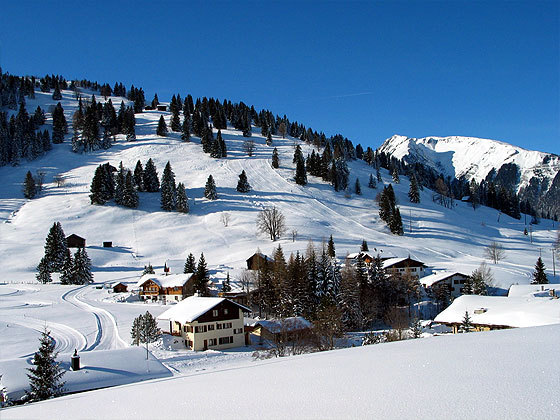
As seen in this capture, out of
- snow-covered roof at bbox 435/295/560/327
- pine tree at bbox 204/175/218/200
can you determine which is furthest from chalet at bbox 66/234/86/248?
snow-covered roof at bbox 435/295/560/327

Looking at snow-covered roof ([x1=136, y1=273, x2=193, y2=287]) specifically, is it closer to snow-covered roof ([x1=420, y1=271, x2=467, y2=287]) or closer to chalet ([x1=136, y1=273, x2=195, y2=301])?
chalet ([x1=136, y1=273, x2=195, y2=301])

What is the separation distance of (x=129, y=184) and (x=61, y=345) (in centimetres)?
6370

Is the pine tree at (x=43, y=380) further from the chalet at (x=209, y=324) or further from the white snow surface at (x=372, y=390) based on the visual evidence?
the chalet at (x=209, y=324)

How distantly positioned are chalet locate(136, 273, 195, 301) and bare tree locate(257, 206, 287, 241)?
88.8ft

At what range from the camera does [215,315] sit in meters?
35.7

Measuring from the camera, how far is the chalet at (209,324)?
34656mm

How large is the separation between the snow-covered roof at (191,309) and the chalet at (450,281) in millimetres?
30455

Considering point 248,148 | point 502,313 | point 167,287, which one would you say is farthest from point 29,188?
point 502,313

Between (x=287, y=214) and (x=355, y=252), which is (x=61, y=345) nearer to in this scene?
(x=355, y=252)

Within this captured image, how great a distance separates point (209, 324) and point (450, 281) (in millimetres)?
37174

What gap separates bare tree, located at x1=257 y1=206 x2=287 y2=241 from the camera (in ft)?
257

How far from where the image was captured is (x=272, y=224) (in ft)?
259

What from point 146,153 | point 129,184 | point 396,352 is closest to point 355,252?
point 129,184

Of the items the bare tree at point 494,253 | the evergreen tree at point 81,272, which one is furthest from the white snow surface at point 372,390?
the bare tree at point 494,253
